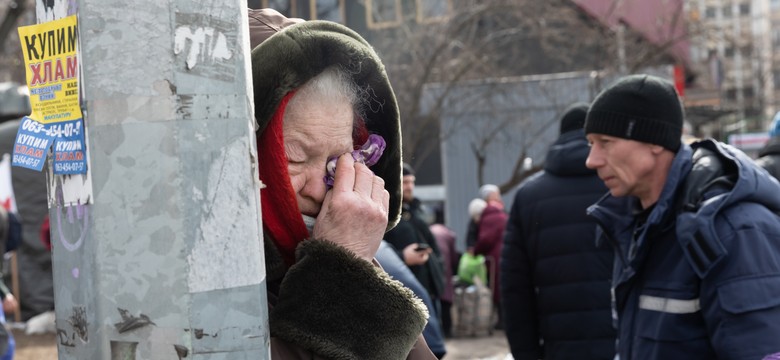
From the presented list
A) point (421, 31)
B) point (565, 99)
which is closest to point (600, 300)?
point (421, 31)

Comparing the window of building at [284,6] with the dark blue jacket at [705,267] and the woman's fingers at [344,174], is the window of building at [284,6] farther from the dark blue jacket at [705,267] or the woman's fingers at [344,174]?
the woman's fingers at [344,174]

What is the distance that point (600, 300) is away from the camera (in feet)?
17.4

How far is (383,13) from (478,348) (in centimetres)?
991

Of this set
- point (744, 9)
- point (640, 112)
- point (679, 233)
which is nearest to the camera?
point (679, 233)

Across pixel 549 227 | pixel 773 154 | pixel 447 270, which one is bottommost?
pixel 447 270

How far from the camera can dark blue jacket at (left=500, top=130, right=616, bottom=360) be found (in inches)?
209

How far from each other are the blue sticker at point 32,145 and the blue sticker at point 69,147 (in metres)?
0.02

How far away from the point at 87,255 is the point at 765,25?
109437 millimetres

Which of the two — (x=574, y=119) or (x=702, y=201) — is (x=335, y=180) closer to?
(x=702, y=201)

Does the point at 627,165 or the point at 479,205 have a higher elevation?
the point at 627,165

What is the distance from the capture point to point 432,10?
1916 centimetres

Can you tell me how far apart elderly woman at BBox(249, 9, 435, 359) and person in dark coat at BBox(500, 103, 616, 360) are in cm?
331

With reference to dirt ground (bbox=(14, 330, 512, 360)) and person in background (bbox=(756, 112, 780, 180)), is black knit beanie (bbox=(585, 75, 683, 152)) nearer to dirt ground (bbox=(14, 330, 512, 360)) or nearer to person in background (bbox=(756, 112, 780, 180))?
person in background (bbox=(756, 112, 780, 180))

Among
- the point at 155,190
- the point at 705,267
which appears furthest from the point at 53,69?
the point at 705,267
